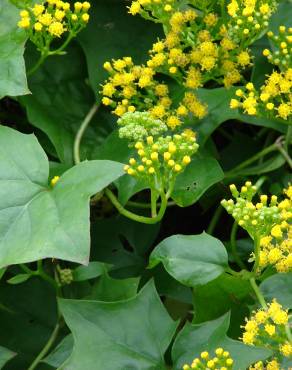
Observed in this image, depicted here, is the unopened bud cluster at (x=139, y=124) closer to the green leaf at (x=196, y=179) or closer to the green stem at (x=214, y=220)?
the green leaf at (x=196, y=179)

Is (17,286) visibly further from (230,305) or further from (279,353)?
(279,353)

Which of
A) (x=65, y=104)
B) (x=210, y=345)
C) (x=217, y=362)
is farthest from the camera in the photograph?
(x=65, y=104)

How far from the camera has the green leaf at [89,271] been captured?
1.69 metres

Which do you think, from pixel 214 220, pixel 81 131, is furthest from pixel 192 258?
pixel 81 131

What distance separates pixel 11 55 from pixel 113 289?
0.57 meters

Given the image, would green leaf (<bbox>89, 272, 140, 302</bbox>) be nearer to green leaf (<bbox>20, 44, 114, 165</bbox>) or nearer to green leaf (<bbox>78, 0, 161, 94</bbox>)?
green leaf (<bbox>20, 44, 114, 165</bbox>)

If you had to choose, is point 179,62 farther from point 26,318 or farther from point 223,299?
point 26,318

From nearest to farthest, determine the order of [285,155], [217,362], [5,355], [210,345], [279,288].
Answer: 1. [217,362]
2. [210,345]
3. [279,288]
4. [5,355]
5. [285,155]

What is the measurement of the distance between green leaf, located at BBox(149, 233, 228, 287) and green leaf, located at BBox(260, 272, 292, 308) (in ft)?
0.30

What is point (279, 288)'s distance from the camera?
1532mm

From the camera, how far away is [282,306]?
150 centimetres

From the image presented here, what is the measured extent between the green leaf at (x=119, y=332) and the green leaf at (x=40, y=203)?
0.14m

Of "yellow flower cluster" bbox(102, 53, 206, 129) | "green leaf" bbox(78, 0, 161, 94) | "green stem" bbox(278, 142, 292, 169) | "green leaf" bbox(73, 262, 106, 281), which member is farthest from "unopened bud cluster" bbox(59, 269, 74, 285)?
"green stem" bbox(278, 142, 292, 169)

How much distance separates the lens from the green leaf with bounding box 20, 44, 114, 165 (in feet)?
6.15
